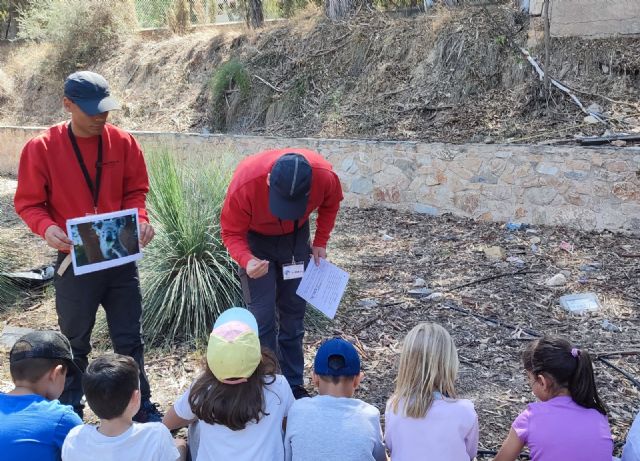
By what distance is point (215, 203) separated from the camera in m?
5.15

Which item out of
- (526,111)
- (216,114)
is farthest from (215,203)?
(216,114)

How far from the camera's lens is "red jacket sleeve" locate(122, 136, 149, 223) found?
129 inches

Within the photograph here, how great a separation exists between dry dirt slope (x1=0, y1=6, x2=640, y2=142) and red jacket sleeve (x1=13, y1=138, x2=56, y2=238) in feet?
19.5

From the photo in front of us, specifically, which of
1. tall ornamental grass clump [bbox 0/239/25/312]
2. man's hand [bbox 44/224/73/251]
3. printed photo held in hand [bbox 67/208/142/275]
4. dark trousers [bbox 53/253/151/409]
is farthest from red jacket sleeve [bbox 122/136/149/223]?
tall ornamental grass clump [bbox 0/239/25/312]

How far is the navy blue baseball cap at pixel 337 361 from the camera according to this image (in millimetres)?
2504

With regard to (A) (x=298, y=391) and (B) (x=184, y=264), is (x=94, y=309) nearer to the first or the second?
(A) (x=298, y=391)

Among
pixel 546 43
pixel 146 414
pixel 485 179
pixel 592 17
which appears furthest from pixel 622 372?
pixel 592 17

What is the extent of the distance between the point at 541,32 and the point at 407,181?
123 inches

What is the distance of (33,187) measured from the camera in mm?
3006

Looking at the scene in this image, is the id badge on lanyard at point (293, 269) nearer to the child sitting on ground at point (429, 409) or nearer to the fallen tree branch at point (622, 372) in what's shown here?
the child sitting on ground at point (429, 409)

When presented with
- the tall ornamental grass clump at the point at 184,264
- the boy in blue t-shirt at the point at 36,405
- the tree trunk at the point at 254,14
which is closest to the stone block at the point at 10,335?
the tall ornamental grass clump at the point at 184,264

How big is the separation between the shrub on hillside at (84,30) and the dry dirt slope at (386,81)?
2.06 meters

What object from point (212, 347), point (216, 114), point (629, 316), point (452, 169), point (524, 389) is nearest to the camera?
point (212, 347)

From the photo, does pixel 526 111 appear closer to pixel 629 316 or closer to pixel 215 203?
pixel 629 316
